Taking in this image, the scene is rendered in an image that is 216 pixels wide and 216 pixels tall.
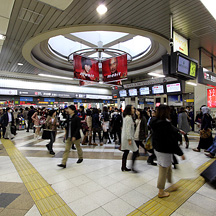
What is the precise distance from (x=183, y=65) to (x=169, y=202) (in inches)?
159

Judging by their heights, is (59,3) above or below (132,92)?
above

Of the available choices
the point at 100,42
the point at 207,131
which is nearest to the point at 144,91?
the point at 100,42

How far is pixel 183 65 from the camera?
15.7ft

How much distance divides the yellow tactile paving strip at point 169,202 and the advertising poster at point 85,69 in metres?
5.80

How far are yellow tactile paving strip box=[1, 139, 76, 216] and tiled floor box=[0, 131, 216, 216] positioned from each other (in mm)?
89

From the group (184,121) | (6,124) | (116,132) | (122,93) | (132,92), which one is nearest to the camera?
(116,132)

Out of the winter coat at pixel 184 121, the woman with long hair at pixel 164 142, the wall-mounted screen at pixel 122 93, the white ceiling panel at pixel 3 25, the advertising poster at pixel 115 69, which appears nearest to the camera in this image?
the woman with long hair at pixel 164 142

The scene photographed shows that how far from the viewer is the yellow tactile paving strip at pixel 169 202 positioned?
215 cm

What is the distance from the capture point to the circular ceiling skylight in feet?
26.3

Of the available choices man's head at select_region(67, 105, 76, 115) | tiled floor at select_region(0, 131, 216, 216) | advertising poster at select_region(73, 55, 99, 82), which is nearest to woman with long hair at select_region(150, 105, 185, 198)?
tiled floor at select_region(0, 131, 216, 216)

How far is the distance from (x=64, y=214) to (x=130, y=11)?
5083mm

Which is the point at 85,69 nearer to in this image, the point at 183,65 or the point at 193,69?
the point at 183,65

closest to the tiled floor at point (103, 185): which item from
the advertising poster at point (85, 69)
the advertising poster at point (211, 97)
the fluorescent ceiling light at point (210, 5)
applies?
the advertising poster at point (85, 69)

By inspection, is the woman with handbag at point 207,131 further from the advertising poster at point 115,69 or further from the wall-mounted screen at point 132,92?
the wall-mounted screen at point 132,92
